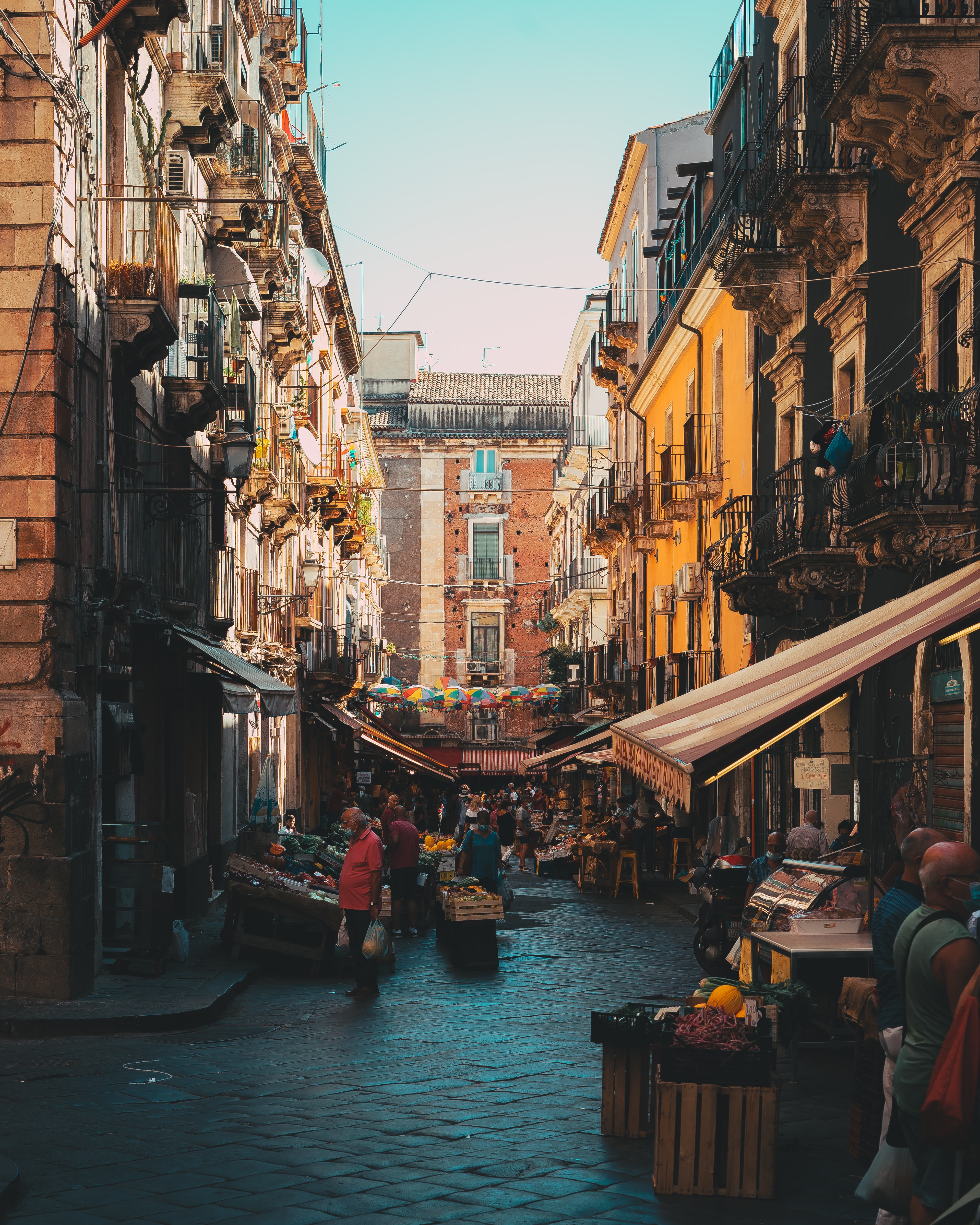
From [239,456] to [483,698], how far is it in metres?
32.5

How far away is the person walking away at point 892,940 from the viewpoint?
6.06m

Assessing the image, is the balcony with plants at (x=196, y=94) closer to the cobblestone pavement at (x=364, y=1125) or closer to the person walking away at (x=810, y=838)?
the cobblestone pavement at (x=364, y=1125)

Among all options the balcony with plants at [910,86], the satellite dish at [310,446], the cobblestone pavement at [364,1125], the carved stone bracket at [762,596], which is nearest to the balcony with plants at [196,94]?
the balcony with plants at [910,86]

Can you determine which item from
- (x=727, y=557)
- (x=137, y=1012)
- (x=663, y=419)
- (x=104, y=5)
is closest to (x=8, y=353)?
(x=104, y=5)

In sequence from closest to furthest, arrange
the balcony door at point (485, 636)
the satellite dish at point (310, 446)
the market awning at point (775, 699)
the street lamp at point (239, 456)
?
the market awning at point (775, 699)
the street lamp at point (239, 456)
the satellite dish at point (310, 446)
the balcony door at point (485, 636)

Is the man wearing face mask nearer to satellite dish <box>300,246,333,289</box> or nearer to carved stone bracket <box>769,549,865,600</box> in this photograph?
carved stone bracket <box>769,549,865,600</box>

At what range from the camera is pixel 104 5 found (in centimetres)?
1316

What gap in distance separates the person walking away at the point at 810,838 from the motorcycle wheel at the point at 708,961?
1341mm

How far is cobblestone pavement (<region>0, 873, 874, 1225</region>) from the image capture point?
6363mm

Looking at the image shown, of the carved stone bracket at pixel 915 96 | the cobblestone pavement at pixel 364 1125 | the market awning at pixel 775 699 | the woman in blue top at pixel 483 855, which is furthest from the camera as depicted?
the woman in blue top at pixel 483 855

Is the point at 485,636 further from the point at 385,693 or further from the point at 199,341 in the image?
the point at 199,341

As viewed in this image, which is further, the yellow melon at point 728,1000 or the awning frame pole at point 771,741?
the awning frame pole at point 771,741

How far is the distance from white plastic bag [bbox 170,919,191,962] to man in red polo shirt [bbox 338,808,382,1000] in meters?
1.69

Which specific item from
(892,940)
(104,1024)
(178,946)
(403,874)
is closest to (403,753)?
(403,874)
